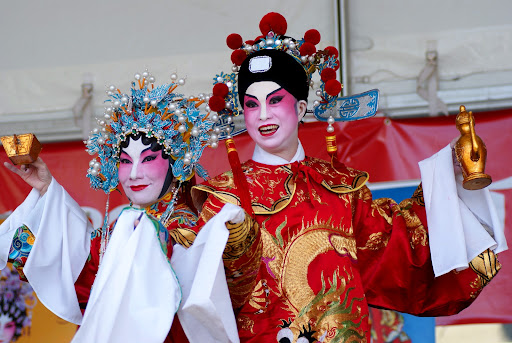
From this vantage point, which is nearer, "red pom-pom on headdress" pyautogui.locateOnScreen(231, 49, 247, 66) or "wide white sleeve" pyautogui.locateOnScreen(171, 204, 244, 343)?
"wide white sleeve" pyautogui.locateOnScreen(171, 204, 244, 343)

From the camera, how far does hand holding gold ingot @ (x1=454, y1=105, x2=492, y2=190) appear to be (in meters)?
2.73

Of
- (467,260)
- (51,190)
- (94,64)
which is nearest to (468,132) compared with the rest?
(467,260)

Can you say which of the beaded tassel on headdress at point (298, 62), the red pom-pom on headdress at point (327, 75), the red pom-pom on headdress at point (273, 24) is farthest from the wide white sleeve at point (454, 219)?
the red pom-pom on headdress at point (273, 24)

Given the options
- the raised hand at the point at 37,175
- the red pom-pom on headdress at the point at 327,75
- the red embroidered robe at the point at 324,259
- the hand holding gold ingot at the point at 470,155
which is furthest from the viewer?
the red pom-pom on headdress at the point at 327,75

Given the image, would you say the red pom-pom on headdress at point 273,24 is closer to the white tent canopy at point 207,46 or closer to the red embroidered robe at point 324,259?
the red embroidered robe at point 324,259

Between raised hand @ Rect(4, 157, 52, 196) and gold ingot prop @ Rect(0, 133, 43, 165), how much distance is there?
3.8 inches

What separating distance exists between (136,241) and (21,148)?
54 centimetres

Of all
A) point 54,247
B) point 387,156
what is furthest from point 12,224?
point 387,156

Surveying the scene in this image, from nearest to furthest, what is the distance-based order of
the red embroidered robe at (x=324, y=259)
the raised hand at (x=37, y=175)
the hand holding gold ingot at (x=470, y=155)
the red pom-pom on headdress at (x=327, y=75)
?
the hand holding gold ingot at (x=470, y=155) < the red embroidered robe at (x=324, y=259) < the raised hand at (x=37, y=175) < the red pom-pom on headdress at (x=327, y=75)

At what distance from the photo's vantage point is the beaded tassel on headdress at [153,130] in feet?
10.3

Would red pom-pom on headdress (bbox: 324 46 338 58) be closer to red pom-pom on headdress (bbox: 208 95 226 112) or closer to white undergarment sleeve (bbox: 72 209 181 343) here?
red pom-pom on headdress (bbox: 208 95 226 112)

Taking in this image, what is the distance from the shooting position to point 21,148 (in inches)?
114

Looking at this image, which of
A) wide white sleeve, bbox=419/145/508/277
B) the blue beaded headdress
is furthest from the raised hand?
wide white sleeve, bbox=419/145/508/277

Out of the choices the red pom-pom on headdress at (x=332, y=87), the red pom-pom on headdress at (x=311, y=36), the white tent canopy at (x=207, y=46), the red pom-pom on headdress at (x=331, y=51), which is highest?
the white tent canopy at (x=207, y=46)
